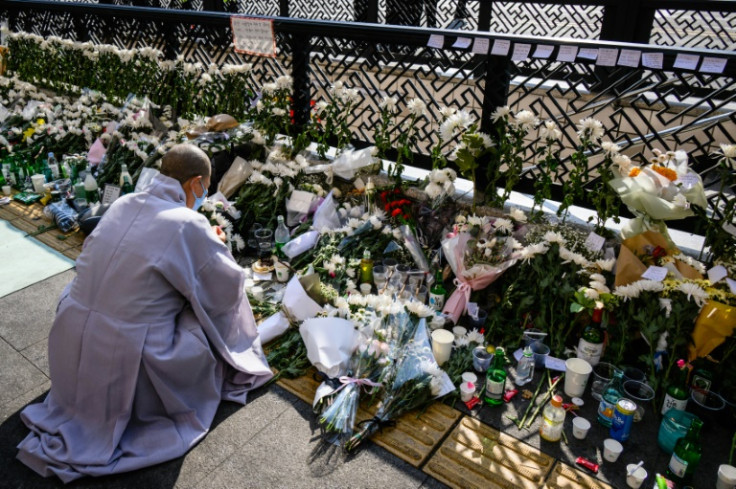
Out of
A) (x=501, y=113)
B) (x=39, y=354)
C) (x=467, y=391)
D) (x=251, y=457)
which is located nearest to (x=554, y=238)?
(x=501, y=113)

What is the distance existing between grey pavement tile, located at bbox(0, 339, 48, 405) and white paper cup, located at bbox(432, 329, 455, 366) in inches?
105

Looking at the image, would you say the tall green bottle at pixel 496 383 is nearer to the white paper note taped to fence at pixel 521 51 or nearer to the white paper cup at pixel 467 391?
the white paper cup at pixel 467 391

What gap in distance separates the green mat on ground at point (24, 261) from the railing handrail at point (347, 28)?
126 inches

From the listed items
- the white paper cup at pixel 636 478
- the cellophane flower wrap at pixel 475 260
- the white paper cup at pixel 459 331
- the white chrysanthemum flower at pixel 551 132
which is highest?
the white chrysanthemum flower at pixel 551 132

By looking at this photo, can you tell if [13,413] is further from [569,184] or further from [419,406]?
[569,184]

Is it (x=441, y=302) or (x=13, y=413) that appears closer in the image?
(x=13, y=413)

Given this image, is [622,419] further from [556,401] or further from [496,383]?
[496,383]

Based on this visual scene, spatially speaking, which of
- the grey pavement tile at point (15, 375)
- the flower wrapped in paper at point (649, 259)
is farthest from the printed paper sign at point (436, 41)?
the grey pavement tile at point (15, 375)

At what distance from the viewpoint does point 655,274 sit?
11.8 feet

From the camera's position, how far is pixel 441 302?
14.4 ft

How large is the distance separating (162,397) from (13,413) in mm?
1055

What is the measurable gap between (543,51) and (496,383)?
2585mm

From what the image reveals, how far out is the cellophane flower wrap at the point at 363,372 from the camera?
334 cm

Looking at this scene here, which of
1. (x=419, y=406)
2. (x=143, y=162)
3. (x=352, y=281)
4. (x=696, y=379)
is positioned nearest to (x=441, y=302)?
(x=352, y=281)
